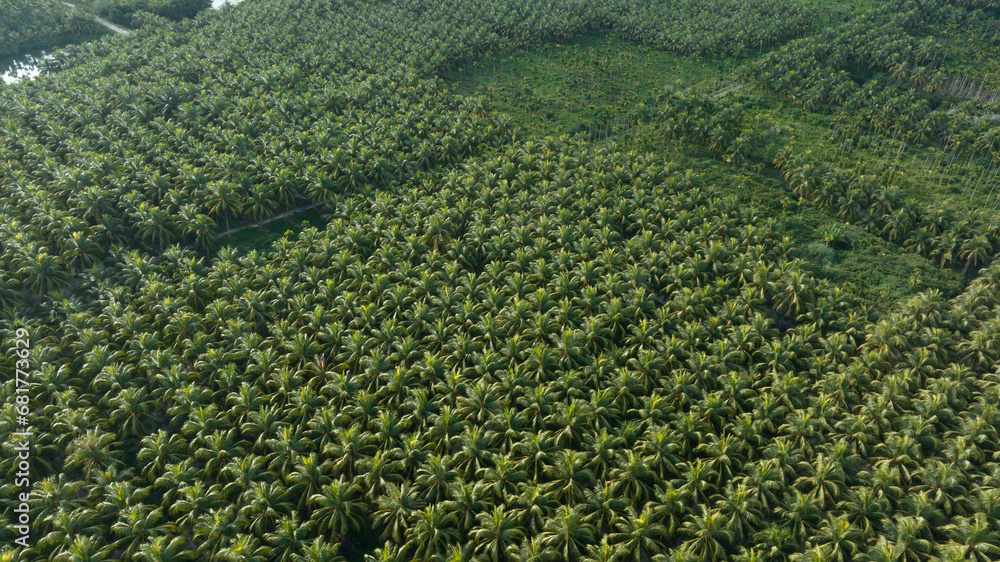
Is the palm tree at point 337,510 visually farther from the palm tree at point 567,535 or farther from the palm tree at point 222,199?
the palm tree at point 222,199

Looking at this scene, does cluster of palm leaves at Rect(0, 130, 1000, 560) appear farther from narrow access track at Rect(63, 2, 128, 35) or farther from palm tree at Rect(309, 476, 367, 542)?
narrow access track at Rect(63, 2, 128, 35)

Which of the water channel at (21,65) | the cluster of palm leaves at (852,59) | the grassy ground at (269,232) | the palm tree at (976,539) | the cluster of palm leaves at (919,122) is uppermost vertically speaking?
the water channel at (21,65)

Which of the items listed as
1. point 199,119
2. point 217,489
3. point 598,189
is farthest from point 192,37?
point 217,489

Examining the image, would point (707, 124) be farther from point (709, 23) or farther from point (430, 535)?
point (430, 535)

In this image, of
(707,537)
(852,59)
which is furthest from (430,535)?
(852,59)

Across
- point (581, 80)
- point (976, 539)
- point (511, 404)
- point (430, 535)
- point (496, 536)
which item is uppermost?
point (581, 80)

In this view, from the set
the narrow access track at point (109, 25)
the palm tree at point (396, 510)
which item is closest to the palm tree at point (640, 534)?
the palm tree at point (396, 510)
